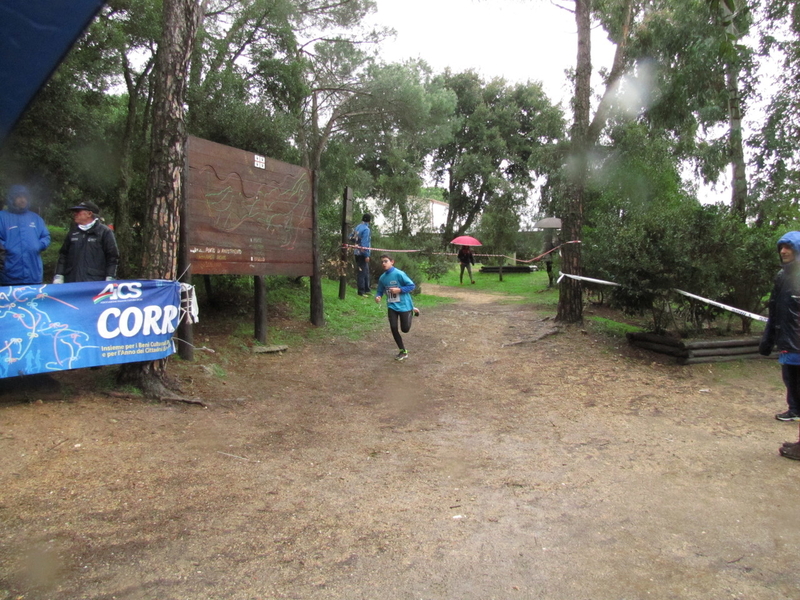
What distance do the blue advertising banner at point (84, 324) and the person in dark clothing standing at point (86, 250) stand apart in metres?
0.68

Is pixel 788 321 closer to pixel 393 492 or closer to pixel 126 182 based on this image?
pixel 393 492

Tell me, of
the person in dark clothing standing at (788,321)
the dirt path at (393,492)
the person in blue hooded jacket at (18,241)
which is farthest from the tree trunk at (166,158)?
the person in dark clothing standing at (788,321)

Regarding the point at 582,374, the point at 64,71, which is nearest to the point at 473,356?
the point at 582,374

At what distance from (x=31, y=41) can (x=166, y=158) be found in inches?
204

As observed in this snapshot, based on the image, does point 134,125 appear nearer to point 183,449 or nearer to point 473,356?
point 473,356

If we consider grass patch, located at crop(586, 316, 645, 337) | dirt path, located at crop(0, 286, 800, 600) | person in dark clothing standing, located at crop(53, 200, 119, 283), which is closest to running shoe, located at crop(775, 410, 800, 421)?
dirt path, located at crop(0, 286, 800, 600)

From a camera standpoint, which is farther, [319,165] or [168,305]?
[319,165]

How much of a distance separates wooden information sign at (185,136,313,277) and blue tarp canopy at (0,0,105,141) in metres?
6.18

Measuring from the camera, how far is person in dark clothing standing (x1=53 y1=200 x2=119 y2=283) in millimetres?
6336

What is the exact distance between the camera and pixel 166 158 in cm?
630

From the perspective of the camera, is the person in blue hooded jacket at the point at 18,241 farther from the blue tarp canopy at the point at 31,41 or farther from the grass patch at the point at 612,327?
the grass patch at the point at 612,327

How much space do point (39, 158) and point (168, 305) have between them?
28.4 ft

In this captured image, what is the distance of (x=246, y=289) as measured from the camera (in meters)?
11.2

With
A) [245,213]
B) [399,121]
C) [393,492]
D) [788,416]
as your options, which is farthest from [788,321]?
[399,121]
